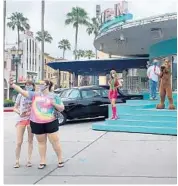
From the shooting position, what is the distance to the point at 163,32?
56.8ft

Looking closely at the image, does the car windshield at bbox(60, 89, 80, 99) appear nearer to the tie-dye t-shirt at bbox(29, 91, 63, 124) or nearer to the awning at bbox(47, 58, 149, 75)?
the tie-dye t-shirt at bbox(29, 91, 63, 124)

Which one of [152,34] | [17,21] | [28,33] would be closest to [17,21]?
[17,21]

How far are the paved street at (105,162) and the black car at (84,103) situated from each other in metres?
3.33

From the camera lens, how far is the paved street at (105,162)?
19.5 ft

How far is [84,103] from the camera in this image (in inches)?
558

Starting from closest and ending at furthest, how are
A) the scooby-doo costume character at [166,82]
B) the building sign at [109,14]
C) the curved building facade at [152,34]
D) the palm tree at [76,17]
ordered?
1. the scooby-doo costume character at [166,82]
2. the curved building facade at [152,34]
3. the building sign at [109,14]
4. the palm tree at [76,17]

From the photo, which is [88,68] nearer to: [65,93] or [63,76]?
[65,93]

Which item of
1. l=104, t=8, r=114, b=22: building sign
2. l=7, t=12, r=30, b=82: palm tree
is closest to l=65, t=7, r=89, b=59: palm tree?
l=7, t=12, r=30, b=82: palm tree

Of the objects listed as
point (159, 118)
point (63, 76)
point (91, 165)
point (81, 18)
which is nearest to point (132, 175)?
point (91, 165)

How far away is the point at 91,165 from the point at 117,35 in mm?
12106

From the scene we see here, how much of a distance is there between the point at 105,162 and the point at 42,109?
1.64 meters

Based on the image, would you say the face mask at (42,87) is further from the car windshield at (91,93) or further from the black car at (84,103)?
the car windshield at (91,93)

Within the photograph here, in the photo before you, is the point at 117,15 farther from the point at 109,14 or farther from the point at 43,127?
the point at 43,127

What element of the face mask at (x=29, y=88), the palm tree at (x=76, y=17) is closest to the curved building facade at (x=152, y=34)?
the face mask at (x=29, y=88)
